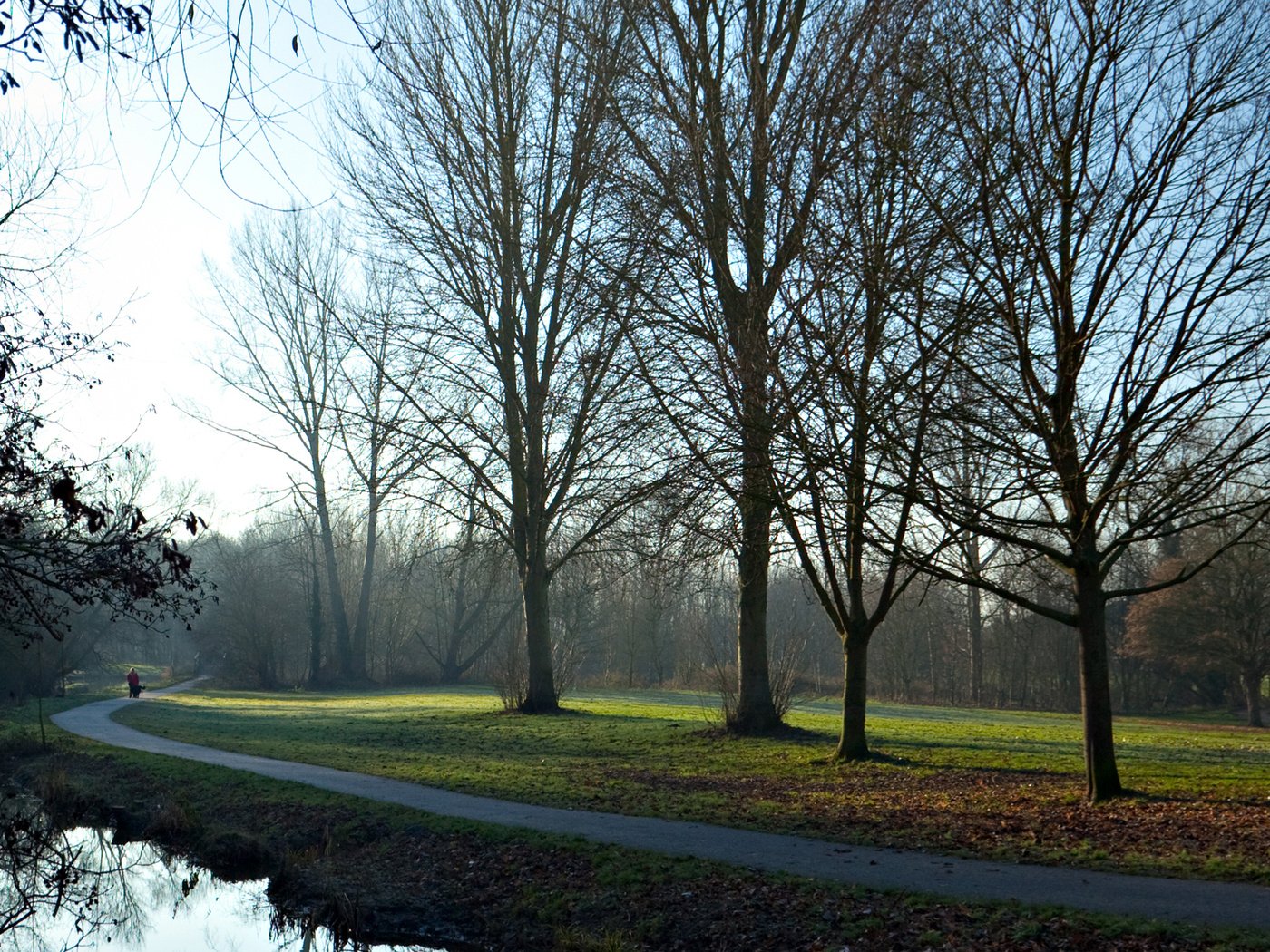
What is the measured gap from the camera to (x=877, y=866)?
902 cm

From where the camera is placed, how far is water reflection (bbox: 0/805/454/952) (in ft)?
34.1

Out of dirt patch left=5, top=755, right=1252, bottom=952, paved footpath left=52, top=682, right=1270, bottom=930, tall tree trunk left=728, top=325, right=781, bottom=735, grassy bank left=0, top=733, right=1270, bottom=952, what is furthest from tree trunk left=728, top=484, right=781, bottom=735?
grassy bank left=0, top=733, right=1270, bottom=952

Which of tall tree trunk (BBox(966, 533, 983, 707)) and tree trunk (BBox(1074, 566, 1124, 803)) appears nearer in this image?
tree trunk (BBox(1074, 566, 1124, 803))

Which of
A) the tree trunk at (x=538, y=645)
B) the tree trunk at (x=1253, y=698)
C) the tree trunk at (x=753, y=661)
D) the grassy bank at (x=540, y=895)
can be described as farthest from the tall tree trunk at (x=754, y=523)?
the tree trunk at (x=1253, y=698)

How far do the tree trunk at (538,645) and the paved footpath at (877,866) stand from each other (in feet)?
36.2

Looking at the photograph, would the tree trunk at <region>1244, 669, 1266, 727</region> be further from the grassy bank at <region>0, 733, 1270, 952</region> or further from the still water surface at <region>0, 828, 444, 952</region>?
the still water surface at <region>0, 828, 444, 952</region>

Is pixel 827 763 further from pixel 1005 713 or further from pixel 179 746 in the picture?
pixel 1005 713

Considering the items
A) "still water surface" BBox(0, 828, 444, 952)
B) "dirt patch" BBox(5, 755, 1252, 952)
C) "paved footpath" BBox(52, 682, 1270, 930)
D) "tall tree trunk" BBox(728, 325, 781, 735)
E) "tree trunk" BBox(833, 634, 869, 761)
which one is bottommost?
"still water surface" BBox(0, 828, 444, 952)

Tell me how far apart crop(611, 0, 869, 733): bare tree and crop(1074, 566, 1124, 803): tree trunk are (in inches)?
138

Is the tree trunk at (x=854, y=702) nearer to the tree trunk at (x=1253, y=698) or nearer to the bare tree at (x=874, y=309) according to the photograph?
the bare tree at (x=874, y=309)

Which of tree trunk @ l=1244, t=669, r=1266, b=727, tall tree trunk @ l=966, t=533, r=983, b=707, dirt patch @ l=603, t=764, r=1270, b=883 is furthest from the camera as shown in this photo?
tall tree trunk @ l=966, t=533, r=983, b=707

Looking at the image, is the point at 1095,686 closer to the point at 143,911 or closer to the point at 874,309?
the point at 874,309

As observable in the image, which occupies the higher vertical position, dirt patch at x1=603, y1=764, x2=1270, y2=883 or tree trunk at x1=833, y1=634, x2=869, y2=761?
tree trunk at x1=833, y1=634, x2=869, y2=761

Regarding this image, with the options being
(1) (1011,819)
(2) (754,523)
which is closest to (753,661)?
(2) (754,523)
